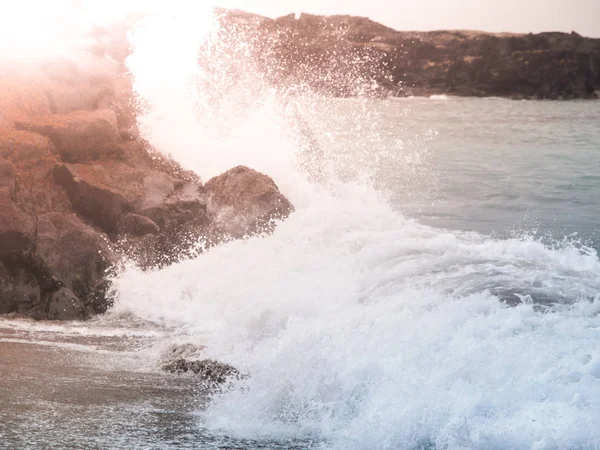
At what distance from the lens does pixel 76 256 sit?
7910 mm

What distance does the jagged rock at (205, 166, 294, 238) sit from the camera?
9344 mm

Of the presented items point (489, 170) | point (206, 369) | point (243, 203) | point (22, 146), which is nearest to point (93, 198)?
point (22, 146)

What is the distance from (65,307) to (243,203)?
266cm

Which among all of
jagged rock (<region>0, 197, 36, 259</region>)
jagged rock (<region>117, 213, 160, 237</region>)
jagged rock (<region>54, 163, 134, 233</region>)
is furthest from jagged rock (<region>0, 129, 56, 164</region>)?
jagged rock (<region>117, 213, 160, 237</region>)

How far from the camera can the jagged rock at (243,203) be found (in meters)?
9.34

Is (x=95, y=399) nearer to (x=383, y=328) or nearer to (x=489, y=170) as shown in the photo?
(x=383, y=328)

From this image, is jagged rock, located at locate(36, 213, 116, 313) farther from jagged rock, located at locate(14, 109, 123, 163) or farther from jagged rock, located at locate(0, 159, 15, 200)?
jagged rock, located at locate(14, 109, 123, 163)

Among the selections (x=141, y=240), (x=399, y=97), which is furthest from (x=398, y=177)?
(x=399, y=97)

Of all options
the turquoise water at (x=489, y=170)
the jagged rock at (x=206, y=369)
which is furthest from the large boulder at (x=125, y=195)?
the turquoise water at (x=489, y=170)

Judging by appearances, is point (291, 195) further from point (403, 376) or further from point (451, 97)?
point (451, 97)

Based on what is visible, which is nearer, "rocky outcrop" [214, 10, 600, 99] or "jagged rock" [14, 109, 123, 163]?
"jagged rock" [14, 109, 123, 163]

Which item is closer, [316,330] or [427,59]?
[316,330]

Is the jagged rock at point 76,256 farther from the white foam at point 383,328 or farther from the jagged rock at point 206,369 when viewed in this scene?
the jagged rock at point 206,369

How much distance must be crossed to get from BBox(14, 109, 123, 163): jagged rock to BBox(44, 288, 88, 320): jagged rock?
2045 mm
